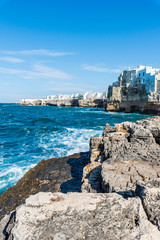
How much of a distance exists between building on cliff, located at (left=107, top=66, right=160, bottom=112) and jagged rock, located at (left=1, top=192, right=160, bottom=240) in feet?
162

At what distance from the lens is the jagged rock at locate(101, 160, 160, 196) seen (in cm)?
360

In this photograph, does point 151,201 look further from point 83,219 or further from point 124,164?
point 124,164

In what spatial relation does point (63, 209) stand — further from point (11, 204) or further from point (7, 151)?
point (7, 151)

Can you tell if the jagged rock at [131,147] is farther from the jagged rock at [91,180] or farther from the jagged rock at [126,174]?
the jagged rock at [91,180]

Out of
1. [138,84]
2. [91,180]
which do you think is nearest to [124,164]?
[91,180]

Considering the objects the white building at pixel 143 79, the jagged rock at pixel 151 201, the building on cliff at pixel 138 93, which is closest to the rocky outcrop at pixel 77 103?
the white building at pixel 143 79

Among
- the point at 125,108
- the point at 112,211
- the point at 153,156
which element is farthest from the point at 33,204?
the point at 125,108

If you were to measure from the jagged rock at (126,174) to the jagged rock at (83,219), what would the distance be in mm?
642

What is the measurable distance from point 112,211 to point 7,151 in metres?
12.0

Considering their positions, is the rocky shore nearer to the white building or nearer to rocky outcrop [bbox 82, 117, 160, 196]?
rocky outcrop [bbox 82, 117, 160, 196]

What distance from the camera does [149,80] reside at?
60.0 metres

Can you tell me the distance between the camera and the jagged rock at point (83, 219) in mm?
2111

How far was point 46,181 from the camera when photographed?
719cm

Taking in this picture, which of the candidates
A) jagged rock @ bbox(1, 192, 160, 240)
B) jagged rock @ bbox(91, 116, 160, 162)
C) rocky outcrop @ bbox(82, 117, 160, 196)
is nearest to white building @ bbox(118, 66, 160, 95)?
jagged rock @ bbox(91, 116, 160, 162)
